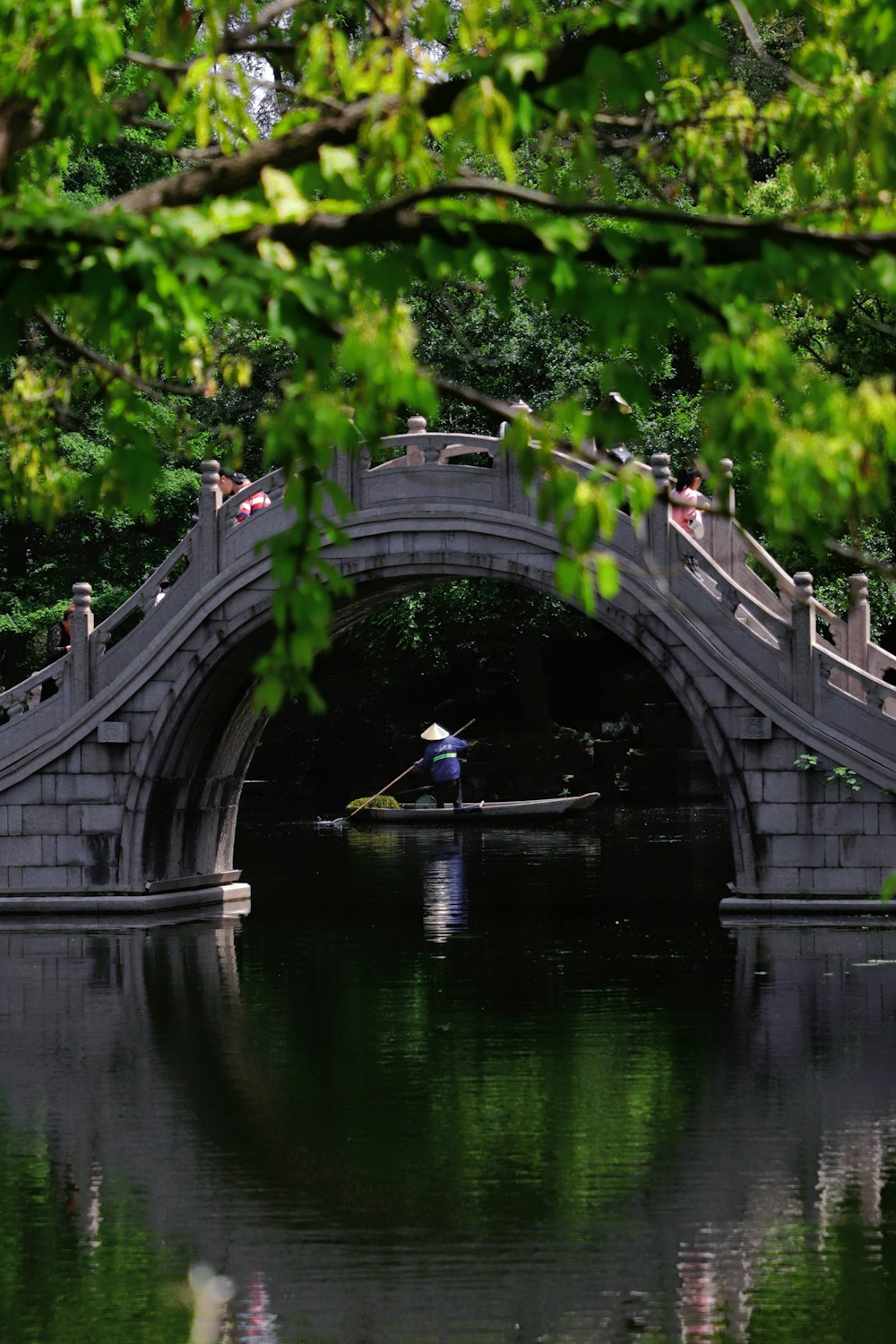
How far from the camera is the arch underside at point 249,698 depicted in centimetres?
2272

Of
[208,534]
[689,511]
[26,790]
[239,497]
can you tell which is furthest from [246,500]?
[689,511]

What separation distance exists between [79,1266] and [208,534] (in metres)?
14.3

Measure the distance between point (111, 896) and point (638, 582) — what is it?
7.11m

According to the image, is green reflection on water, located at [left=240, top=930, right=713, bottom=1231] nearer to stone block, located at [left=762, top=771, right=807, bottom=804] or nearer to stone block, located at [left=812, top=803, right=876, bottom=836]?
stone block, located at [left=762, top=771, right=807, bottom=804]

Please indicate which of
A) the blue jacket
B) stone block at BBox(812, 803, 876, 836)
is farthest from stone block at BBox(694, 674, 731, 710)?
the blue jacket

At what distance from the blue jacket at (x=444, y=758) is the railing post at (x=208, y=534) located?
44.8 ft

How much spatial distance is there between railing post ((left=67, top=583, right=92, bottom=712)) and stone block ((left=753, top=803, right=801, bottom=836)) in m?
7.76

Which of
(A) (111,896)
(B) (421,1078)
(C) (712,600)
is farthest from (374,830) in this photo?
(B) (421,1078)

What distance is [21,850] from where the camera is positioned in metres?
24.7

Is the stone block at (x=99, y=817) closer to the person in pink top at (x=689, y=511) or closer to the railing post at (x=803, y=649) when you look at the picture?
the person in pink top at (x=689, y=511)

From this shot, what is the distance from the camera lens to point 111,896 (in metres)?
24.6

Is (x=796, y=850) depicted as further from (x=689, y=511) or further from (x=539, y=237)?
(x=539, y=237)

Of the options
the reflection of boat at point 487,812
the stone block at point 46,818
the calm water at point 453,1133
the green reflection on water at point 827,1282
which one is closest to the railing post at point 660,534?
the calm water at point 453,1133

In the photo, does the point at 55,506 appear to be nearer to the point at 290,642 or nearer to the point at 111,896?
the point at 290,642
